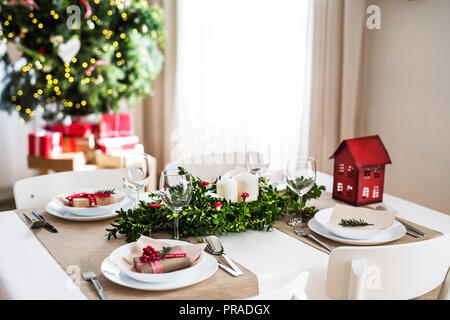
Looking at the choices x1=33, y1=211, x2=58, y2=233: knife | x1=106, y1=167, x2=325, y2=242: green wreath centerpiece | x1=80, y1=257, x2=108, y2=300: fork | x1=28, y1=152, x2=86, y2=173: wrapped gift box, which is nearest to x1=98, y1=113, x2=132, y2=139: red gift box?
x1=28, y1=152, x2=86, y2=173: wrapped gift box

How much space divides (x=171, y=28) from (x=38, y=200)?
273cm

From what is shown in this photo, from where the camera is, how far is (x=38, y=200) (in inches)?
77.0

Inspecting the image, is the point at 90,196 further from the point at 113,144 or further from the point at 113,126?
the point at 113,126

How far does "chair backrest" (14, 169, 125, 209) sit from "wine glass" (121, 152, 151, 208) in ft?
1.99

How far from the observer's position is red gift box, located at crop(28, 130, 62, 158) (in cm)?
339

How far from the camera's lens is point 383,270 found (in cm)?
99

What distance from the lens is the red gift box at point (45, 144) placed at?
3.39 m

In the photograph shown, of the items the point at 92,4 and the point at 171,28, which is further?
the point at 171,28

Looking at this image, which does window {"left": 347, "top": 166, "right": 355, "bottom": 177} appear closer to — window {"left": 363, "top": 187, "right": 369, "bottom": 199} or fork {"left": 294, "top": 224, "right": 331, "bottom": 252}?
window {"left": 363, "top": 187, "right": 369, "bottom": 199}

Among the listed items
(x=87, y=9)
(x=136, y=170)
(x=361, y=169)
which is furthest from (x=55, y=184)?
(x=87, y=9)

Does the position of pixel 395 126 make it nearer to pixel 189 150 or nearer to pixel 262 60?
pixel 262 60

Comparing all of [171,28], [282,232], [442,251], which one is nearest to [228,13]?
[171,28]

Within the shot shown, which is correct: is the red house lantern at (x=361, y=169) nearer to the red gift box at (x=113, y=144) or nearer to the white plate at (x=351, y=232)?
the white plate at (x=351, y=232)
